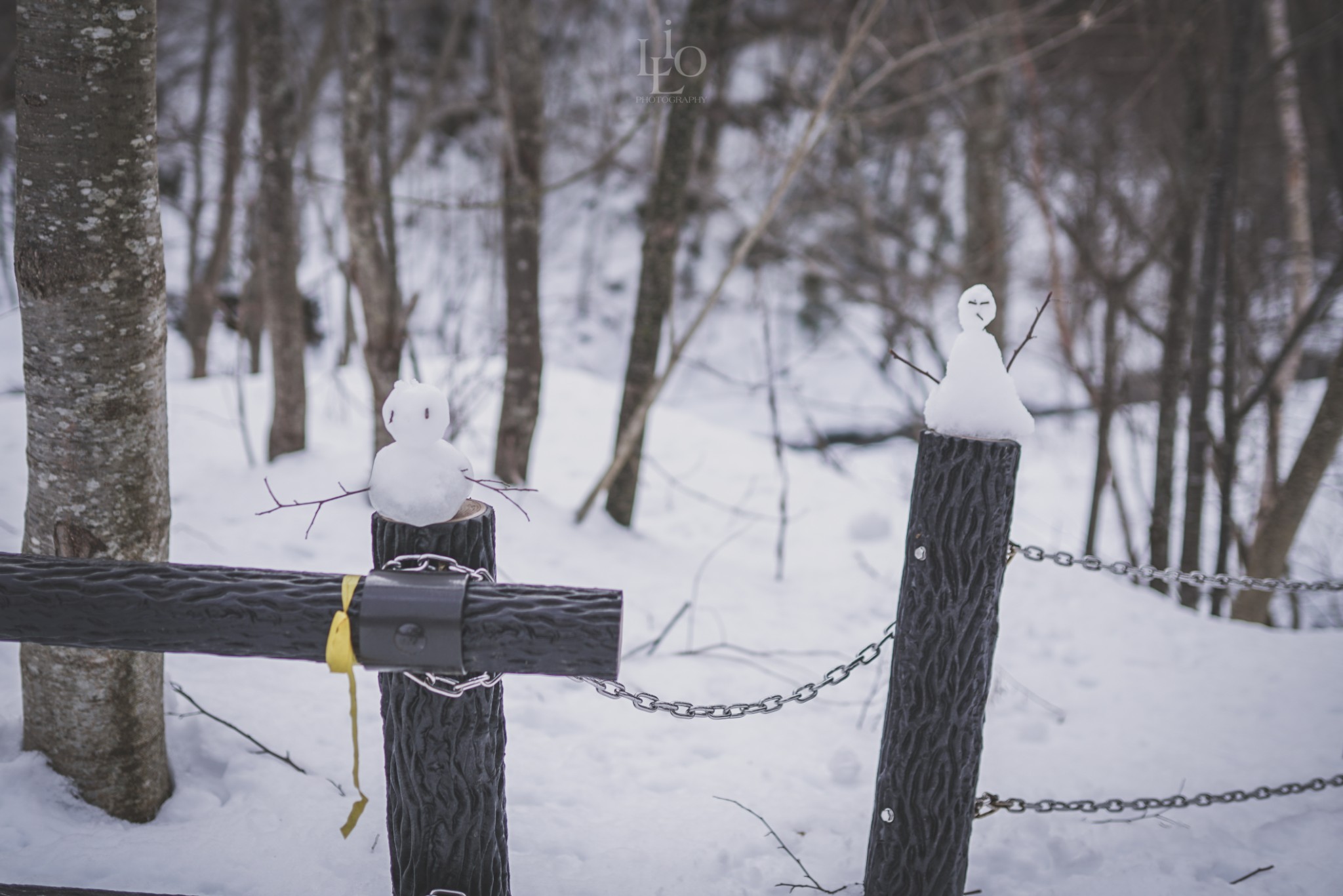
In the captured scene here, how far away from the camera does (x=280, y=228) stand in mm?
4562

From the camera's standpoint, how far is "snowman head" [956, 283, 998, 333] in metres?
1.70

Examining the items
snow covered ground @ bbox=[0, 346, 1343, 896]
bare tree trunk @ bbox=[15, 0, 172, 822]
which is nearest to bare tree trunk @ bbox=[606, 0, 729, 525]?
snow covered ground @ bbox=[0, 346, 1343, 896]

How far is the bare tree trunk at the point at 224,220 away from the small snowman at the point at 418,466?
6040mm

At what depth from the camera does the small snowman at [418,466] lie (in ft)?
4.73

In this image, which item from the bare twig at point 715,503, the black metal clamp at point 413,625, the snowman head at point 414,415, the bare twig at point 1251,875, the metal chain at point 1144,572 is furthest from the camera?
the bare twig at point 715,503

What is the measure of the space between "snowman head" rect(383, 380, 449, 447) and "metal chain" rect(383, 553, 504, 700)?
21 cm

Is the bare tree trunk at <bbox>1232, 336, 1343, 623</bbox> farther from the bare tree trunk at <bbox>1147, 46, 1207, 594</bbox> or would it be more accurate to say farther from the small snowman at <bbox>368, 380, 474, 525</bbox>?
the small snowman at <bbox>368, 380, 474, 525</bbox>

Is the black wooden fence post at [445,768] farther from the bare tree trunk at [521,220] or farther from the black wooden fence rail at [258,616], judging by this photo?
the bare tree trunk at [521,220]

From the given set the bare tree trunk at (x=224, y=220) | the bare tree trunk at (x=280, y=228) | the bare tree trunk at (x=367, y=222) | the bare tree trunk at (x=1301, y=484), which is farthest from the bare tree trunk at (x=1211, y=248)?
the bare tree trunk at (x=224, y=220)

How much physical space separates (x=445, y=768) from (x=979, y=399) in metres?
1.32

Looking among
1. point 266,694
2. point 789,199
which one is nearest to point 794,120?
point 789,199

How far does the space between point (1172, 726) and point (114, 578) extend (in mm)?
3567

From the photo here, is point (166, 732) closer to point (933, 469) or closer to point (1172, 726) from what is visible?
point (933, 469)

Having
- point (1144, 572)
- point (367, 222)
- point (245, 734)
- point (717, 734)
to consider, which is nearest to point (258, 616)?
point (245, 734)
